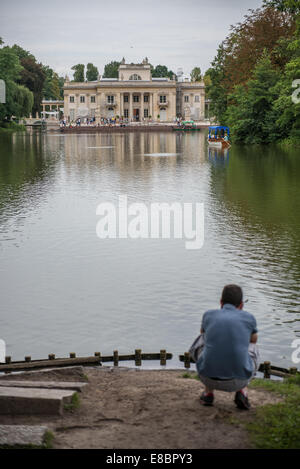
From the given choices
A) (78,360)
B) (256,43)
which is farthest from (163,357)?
(256,43)

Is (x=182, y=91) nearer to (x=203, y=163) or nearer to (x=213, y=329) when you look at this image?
(x=203, y=163)

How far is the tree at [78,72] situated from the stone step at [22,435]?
198 metres

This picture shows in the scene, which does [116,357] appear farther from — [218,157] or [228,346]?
[218,157]

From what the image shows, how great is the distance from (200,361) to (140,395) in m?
1.23

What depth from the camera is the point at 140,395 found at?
779cm

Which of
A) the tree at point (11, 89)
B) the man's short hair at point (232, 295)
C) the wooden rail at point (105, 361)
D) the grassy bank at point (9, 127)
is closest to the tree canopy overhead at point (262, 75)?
the tree at point (11, 89)

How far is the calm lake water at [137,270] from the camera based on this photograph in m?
11.2

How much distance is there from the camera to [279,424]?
656 cm

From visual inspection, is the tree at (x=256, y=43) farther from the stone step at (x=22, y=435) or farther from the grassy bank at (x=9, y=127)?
the stone step at (x=22, y=435)

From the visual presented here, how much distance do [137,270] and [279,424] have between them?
29.0 feet

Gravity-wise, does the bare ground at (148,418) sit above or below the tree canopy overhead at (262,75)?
below

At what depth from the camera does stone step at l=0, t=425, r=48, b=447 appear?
6055 millimetres

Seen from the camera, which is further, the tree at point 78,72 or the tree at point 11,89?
the tree at point 78,72

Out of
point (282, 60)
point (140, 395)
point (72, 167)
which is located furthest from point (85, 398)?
point (282, 60)
